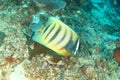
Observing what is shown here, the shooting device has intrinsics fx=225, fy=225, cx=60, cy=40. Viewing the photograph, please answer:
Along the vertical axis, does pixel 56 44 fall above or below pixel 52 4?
above

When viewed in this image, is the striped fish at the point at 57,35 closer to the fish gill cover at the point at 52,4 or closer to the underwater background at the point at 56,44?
the underwater background at the point at 56,44

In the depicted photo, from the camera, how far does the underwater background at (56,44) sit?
271 cm

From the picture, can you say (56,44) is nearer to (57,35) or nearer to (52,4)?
(57,35)

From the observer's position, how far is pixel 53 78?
3271 mm

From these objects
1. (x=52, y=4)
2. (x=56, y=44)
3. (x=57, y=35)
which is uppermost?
(x=57, y=35)

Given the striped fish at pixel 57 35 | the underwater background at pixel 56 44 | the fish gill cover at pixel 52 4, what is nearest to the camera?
the striped fish at pixel 57 35

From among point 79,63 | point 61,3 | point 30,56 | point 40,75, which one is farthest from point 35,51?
point 61,3

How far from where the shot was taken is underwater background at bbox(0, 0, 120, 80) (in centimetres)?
271

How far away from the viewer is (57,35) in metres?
2.62

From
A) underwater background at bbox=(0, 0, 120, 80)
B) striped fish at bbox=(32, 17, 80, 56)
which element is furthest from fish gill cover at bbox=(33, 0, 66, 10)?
striped fish at bbox=(32, 17, 80, 56)

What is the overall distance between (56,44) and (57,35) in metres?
0.11

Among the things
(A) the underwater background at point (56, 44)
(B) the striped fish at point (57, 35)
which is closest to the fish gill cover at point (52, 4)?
(A) the underwater background at point (56, 44)

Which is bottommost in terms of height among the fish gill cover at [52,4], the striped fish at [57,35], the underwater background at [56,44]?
the underwater background at [56,44]

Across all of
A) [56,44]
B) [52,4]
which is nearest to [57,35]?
[56,44]
